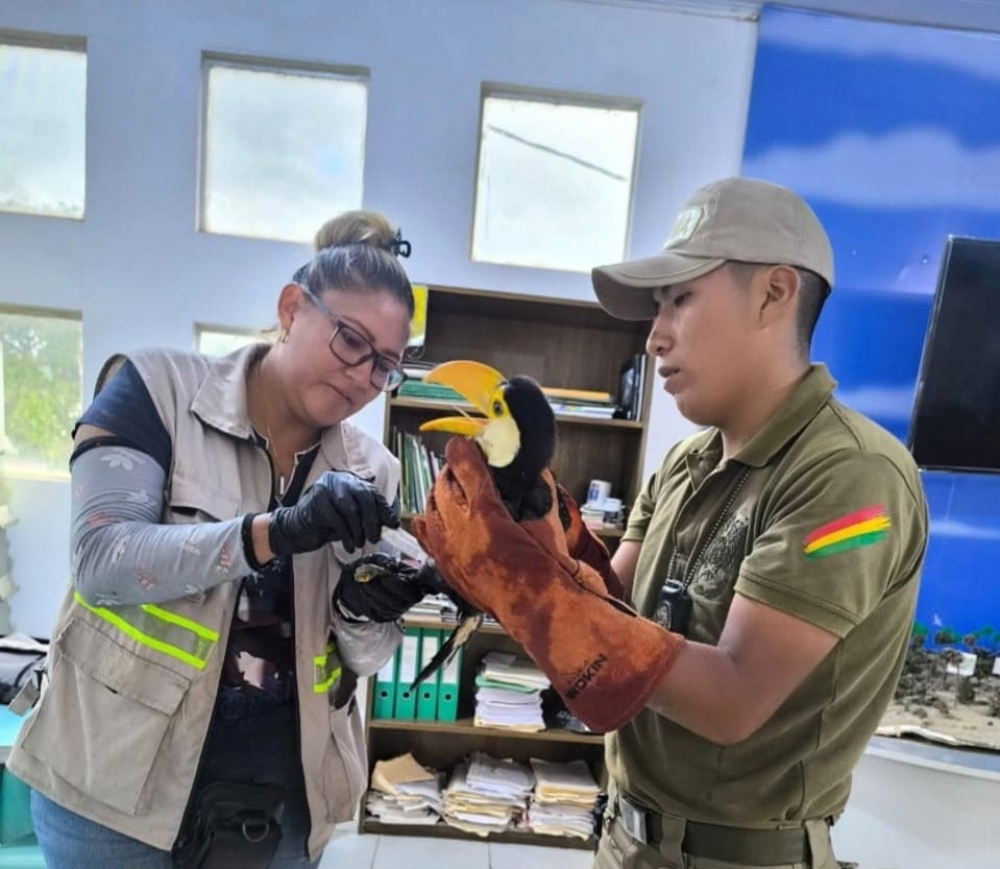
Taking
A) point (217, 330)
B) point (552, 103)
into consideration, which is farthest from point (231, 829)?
point (552, 103)

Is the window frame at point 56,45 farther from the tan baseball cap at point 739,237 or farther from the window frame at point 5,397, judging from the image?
the tan baseball cap at point 739,237

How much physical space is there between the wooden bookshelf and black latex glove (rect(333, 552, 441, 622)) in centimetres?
122

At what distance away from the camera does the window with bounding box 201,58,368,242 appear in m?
2.38

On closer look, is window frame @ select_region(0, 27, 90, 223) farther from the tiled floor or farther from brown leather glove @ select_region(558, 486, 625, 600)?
the tiled floor

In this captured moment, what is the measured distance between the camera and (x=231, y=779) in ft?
3.37

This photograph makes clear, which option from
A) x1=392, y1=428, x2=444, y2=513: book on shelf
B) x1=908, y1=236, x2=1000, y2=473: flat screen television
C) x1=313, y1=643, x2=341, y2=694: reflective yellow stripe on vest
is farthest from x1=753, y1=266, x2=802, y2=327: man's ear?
x1=908, y1=236, x2=1000, y2=473: flat screen television

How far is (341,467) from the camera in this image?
3.72 feet

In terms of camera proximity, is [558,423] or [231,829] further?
[558,423]

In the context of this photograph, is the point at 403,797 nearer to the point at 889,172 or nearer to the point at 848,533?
the point at 848,533

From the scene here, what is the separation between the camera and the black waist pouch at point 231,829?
0.98 m

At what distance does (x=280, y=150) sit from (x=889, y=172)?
89.1 inches

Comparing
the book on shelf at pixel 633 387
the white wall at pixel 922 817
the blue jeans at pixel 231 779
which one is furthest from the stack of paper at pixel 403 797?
the book on shelf at pixel 633 387

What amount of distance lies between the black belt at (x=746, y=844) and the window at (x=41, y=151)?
9.07 ft

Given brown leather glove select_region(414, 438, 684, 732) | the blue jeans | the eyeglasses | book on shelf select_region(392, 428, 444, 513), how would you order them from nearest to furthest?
brown leather glove select_region(414, 438, 684, 732), the blue jeans, the eyeglasses, book on shelf select_region(392, 428, 444, 513)
